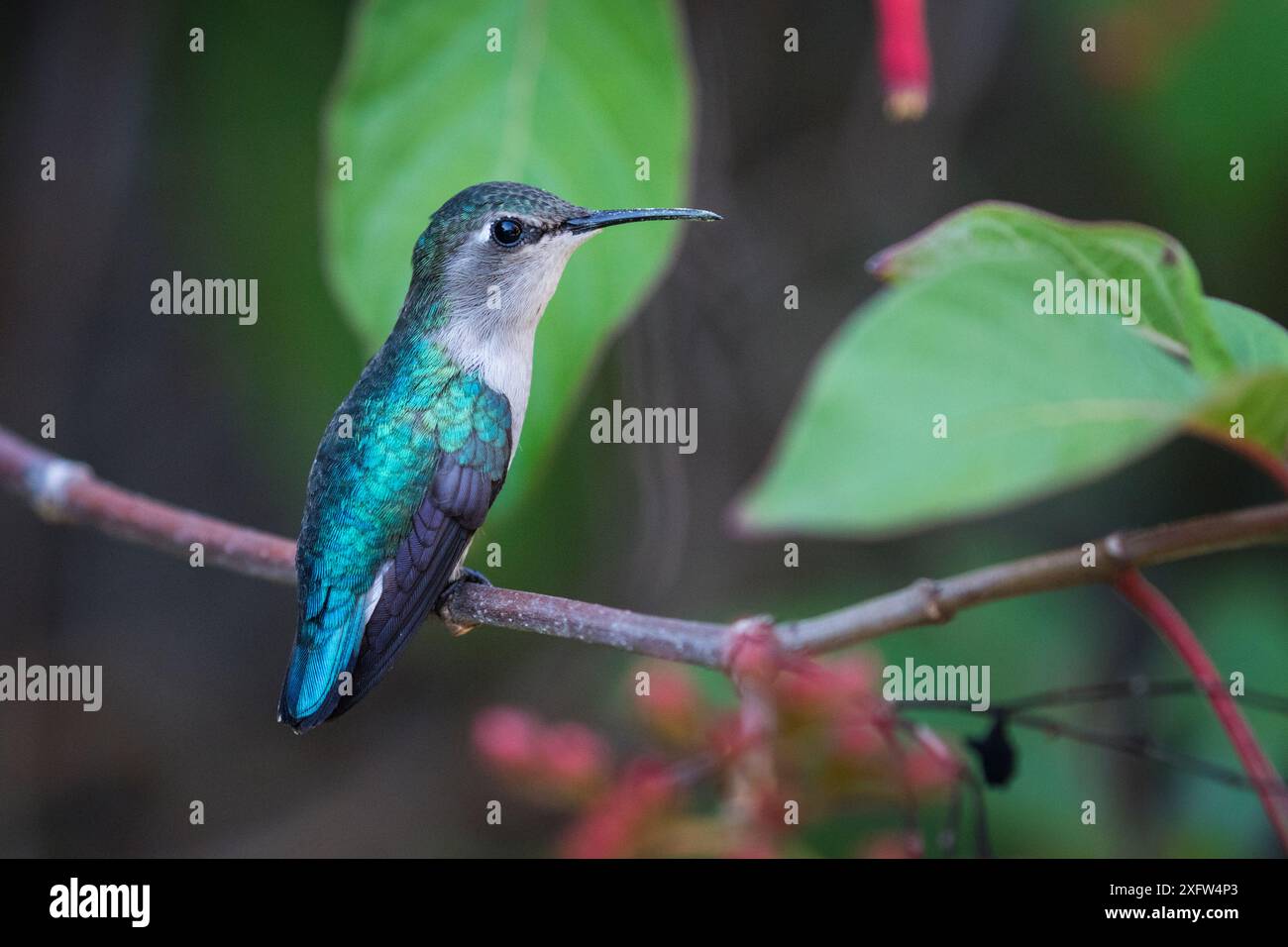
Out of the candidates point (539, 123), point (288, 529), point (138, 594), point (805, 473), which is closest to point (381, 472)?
point (539, 123)

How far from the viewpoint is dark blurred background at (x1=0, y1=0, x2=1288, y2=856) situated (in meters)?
1.95

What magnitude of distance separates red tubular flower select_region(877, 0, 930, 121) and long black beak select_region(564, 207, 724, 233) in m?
0.23

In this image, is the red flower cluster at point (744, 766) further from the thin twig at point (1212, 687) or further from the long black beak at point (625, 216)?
the long black beak at point (625, 216)

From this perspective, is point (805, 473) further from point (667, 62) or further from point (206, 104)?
point (206, 104)

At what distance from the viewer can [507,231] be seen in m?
1.38

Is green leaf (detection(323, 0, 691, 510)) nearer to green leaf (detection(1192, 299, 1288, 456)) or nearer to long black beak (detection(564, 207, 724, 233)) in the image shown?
long black beak (detection(564, 207, 724, 233))

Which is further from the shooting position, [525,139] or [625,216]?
[525,139]

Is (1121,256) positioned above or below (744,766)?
above

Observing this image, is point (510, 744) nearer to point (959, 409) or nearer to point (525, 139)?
→ point (525, 139)

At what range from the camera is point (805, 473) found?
0.43 metres

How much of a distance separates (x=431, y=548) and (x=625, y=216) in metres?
0.38

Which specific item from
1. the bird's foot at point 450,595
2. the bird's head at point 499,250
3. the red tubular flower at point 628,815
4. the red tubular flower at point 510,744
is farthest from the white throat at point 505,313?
the red tubular flower at point 628,815

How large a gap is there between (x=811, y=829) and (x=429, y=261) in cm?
94

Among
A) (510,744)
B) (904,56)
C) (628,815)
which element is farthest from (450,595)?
(904,56)
